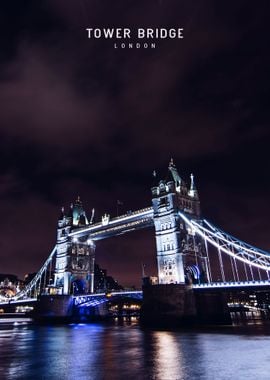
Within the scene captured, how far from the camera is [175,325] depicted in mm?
41438

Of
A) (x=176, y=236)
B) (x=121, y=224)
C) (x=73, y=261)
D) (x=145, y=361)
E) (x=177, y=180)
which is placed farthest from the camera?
(x=73, y=261)

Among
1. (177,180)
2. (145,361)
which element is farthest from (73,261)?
(145,361)

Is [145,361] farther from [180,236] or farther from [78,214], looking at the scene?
[78,214]

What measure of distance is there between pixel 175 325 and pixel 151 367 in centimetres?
2635

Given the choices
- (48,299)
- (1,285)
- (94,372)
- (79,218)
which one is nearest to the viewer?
(94,372)

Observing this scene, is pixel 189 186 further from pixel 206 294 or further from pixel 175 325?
pixel 175 325

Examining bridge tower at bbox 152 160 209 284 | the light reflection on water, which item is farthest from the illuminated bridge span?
the light reflection on water

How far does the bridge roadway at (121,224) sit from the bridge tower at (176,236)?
337 centimetres

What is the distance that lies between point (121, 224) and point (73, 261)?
1799 cm

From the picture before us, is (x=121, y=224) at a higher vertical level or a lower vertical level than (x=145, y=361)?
higher

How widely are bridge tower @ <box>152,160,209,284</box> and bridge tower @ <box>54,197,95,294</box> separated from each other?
26.0 m

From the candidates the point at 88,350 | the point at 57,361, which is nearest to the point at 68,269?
the point at 88,350

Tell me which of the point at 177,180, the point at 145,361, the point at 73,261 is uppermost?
the point at 177,180

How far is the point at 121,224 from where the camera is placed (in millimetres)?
59469
